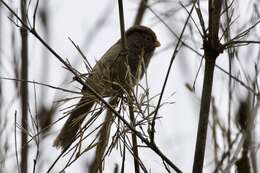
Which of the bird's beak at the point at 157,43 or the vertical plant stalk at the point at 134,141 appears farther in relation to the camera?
the bird's beak at the point at 157,43

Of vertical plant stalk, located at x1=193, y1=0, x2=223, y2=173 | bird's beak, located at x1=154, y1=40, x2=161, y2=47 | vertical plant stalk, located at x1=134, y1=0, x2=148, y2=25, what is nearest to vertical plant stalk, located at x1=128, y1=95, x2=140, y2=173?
vertical plant stalk, located at x1=193, y1=0, x2=223, y2=173

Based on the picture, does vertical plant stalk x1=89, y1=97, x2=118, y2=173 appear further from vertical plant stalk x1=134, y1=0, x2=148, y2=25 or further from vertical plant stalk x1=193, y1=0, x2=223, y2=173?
vertical plant stalk x1=134, y1=0, x2=148, y2=25

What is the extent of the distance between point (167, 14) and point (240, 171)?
1.60m

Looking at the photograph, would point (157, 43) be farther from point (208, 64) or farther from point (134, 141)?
point (208, 64)

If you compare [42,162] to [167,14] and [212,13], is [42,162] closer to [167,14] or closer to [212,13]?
[167,14]

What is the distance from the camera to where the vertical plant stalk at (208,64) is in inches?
69.9

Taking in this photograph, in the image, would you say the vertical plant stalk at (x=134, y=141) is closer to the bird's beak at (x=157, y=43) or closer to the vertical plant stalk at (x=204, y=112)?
the vertical plant stalk at (x=204, y=112)

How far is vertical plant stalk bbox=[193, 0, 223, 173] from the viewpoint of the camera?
69.9 inches

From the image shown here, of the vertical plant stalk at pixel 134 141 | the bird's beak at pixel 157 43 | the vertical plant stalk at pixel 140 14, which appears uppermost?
the bird's beak at pixel 157 43

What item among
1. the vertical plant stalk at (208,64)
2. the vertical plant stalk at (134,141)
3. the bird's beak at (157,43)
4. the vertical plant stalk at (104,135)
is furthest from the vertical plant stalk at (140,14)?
the vertical plant stalk at (208,64)

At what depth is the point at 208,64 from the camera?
1.79 meters

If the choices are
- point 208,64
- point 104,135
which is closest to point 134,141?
point 104,135

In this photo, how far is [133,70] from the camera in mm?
4004

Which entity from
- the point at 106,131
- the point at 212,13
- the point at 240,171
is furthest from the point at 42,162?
the point at 212,13
